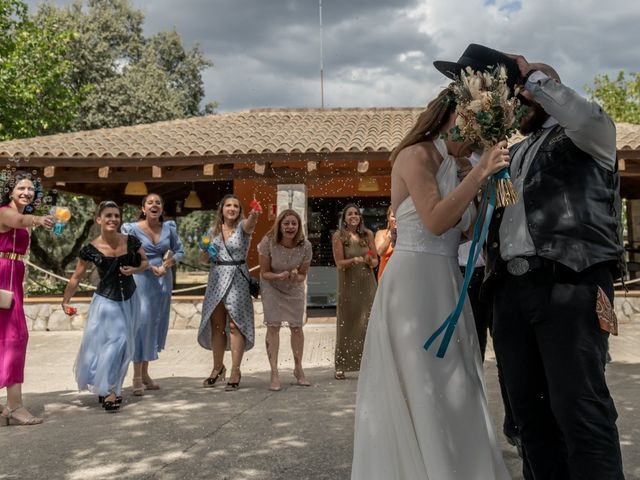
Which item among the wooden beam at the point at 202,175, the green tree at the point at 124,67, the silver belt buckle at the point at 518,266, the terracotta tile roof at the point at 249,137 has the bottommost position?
the silver belt buckle at the point at 518,266

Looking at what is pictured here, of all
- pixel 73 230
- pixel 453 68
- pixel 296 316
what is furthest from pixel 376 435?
pixel 73 230

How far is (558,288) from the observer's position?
7.39ft

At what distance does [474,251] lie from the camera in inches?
96.1

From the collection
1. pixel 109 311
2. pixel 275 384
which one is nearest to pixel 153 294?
pixel 109 311

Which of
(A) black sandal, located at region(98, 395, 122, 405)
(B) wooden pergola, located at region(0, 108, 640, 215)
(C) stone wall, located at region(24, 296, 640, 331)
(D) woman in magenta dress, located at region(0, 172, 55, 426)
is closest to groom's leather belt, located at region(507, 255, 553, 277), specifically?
(D) woman in magenta dress, located at region(0, 172, 55, 426)

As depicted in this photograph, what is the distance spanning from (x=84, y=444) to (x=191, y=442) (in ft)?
2.36

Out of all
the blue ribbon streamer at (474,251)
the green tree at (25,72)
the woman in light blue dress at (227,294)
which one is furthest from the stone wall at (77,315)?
the blue ribbon streamer at (474,251)

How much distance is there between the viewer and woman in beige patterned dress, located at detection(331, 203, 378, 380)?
21.9ft

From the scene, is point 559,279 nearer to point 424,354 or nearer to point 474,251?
point 474,251

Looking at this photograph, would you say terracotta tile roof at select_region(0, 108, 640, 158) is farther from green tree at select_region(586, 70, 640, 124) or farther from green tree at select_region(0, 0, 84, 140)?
green tree at select_region(586, 70, 640, 124)

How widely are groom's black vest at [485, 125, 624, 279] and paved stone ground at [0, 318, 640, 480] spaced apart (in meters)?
1.68

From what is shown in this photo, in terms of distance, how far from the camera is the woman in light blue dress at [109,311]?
5.23m

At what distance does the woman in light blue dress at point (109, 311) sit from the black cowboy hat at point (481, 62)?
3861 millimetres

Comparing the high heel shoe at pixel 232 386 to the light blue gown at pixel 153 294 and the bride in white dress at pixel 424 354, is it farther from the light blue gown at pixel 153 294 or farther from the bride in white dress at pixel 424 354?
the bride in white dress at pixel 424 354
